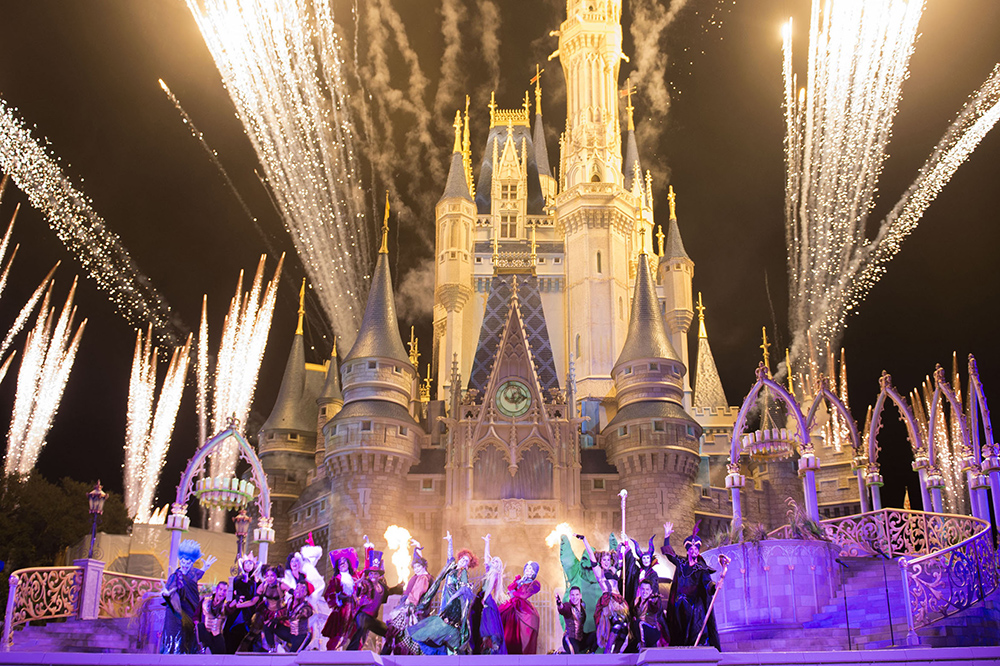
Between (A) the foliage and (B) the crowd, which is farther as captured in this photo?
(A) the foliage

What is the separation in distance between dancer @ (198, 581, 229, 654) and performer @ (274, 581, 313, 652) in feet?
2.69

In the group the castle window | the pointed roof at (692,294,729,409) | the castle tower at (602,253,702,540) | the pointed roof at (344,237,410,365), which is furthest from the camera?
the castle window

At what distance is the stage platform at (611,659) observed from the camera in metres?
11.7

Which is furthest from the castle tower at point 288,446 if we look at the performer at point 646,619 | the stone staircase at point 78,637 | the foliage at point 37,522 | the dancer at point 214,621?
the performer at point 646,619

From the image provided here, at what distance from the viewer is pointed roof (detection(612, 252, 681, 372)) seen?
133 feet

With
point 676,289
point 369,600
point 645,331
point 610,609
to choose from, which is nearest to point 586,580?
point 610,609

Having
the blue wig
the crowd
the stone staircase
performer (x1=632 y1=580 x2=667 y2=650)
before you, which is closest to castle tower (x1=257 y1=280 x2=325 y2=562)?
the stone staircase

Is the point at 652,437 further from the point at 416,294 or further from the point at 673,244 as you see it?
the point at 416,294

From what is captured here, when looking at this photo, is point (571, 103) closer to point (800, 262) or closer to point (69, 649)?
point (800, 262)

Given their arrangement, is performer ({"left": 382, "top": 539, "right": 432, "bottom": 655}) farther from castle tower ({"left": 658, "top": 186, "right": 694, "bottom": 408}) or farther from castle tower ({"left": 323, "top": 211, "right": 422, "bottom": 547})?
castle tower ({"left": 658, "top": 186, "right": 694, "bottom": 408})

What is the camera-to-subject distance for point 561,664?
12.2 meters

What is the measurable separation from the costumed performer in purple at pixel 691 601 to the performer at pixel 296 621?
18.2ft

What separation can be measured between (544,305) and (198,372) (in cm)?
1907

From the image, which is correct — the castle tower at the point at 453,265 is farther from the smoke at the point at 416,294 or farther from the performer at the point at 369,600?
the performer at the point at 369,600
